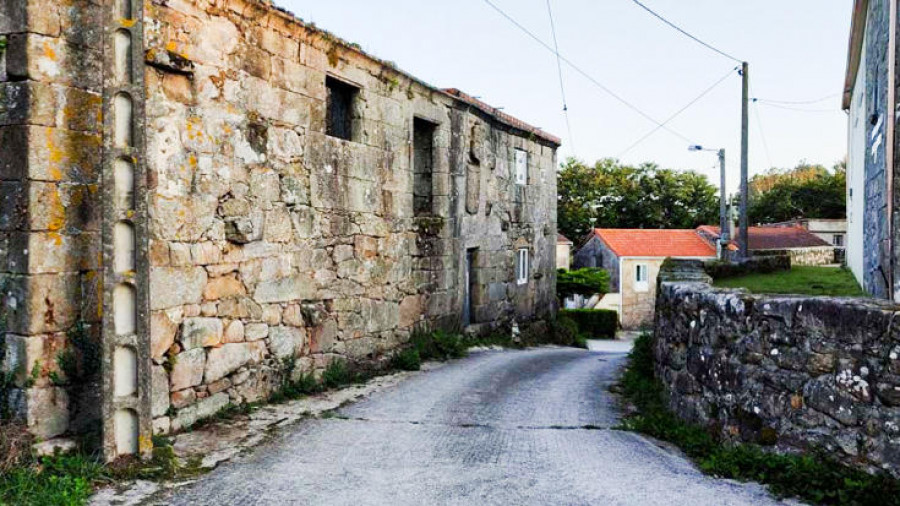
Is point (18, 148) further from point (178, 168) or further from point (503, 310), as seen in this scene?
point (503, 310)

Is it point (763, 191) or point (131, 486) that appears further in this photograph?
point (763, 191)

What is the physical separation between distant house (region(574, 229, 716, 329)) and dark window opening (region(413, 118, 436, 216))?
27159mm

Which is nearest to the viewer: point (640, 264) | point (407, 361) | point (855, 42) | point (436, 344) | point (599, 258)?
point (407, 361)

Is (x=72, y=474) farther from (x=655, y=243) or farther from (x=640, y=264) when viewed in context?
(x=655, y=243)

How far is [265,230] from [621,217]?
44448 mm

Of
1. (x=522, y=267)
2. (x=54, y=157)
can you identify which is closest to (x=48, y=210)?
(x=54, y=157)

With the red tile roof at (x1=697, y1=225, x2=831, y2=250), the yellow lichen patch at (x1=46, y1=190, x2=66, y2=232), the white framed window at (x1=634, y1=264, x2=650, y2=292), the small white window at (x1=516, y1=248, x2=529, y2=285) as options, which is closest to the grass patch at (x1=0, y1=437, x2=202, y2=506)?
the yellow lichen patch at (x1=46, y1=190, x2=66, y2=232)

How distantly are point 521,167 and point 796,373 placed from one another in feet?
34.1

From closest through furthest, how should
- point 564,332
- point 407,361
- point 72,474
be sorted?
point 72,474
point 407,361
point 564,332

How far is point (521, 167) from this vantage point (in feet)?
48.5

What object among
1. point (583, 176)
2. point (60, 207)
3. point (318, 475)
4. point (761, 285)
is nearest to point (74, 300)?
point (60, 207)

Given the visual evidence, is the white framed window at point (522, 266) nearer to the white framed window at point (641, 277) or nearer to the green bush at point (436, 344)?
the green bush at point (436, 344)

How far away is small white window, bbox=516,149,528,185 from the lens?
47.8 feet

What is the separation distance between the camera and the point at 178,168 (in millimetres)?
6020
